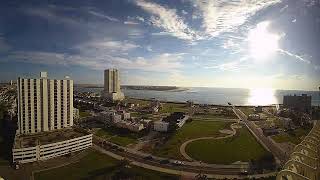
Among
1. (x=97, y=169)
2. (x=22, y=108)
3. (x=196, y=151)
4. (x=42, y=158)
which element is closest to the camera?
(x=97, y=169)

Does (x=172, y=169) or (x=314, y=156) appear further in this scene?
(x=172, y=169)

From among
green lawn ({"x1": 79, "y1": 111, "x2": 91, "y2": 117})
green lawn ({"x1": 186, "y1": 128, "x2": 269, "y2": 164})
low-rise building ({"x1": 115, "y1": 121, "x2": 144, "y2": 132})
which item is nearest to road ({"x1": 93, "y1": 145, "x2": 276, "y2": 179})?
green lawn ({"x1": 186, "y1": 128, "x2": 269, "y2": 164})

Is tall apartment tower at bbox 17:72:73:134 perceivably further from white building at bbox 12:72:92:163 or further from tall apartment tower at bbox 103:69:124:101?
tall apartment tower at bbox 103:69:124:101

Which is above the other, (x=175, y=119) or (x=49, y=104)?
(x=49, y=104)

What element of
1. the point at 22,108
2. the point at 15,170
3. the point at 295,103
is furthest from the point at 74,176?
the point at 295,103

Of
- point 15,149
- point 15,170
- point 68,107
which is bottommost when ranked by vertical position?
point 15,170

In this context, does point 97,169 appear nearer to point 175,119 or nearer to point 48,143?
point 48,143

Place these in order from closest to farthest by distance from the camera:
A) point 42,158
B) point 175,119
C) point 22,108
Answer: point 42,158, point 22,108, point 175,119

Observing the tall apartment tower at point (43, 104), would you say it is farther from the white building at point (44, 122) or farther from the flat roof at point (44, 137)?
the flat roof at point (44, 137)

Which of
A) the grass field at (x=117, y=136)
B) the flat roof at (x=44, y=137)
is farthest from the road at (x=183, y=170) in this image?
the flat roof at (x=44, y=137)
